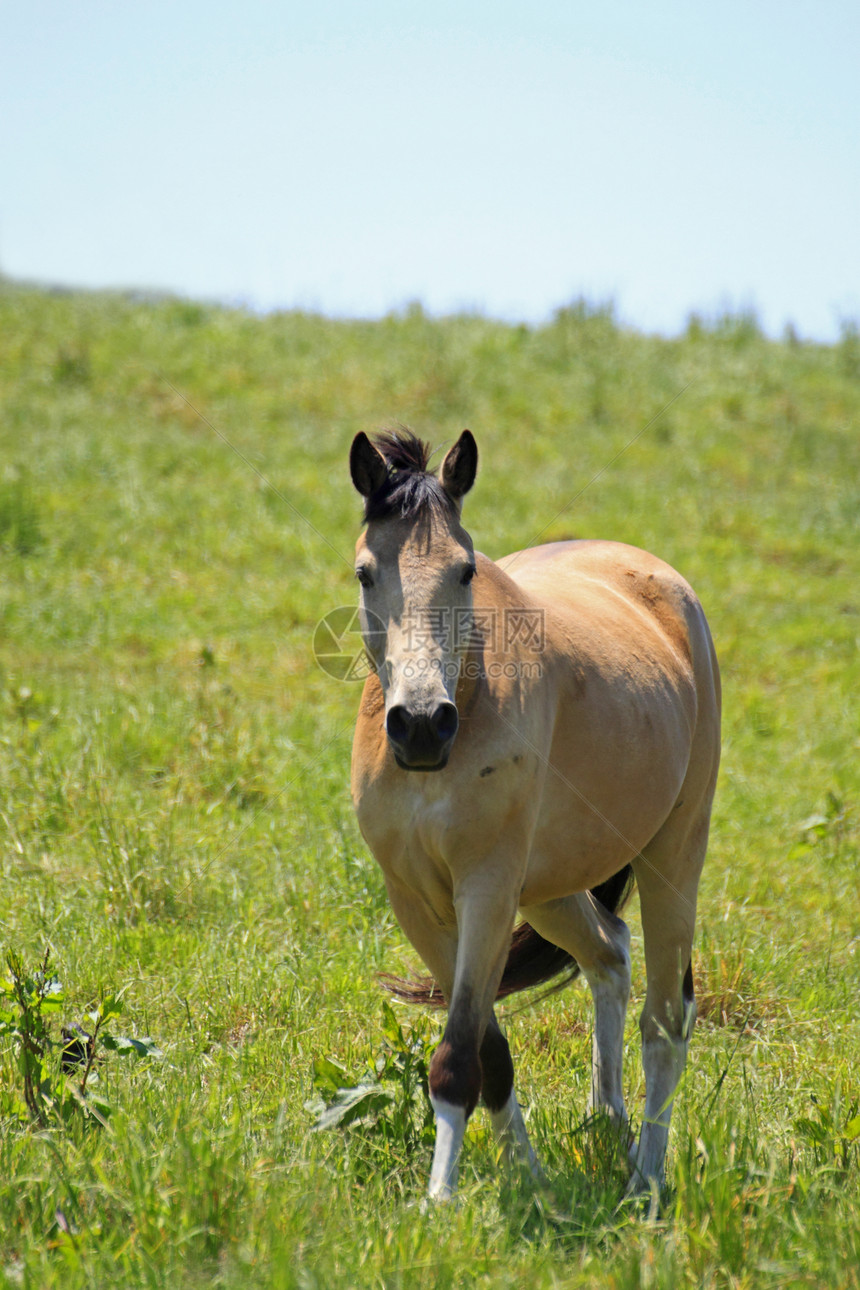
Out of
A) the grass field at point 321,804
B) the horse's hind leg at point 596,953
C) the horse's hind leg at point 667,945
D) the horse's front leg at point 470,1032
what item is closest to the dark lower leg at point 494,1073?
the horse's front leg at point 470,1032

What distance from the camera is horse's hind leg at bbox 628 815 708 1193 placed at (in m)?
3.71

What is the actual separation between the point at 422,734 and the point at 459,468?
94 cm

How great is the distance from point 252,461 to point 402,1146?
374 inches

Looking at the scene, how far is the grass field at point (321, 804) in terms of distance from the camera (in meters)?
2.45

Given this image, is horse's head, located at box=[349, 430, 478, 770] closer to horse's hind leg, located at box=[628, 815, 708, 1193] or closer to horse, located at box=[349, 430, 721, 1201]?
horse, located at box=[349, 430, 721, 1201]

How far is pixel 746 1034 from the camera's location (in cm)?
423

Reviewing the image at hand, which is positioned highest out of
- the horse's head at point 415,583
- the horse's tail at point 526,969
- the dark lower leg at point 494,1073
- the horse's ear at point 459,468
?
the horse's ear at point 459,468

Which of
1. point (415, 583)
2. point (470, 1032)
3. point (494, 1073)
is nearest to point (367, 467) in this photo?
point (415, 583)

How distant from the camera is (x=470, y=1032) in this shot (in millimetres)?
2836

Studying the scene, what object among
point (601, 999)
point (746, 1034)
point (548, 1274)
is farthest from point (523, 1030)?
point (548, 1274)

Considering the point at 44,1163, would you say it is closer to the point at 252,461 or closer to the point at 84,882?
the point at 84,882

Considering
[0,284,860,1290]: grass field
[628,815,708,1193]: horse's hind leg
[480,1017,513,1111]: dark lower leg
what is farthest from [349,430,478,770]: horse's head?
[628,815,708,1193]: horse's hind leg

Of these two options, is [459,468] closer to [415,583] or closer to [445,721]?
[415,583]

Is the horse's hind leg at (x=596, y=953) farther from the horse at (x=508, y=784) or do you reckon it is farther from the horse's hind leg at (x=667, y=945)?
the horse's hind leg at (x=667, y=945)
